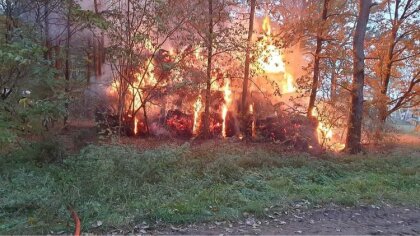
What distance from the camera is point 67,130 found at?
12219 millimetres

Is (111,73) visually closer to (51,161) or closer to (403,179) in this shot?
(51,161)

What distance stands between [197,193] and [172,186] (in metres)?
0.65

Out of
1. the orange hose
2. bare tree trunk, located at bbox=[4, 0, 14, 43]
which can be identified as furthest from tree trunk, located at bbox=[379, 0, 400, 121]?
bare tree trunk, located at bbox=[4, 0, 14, 43]

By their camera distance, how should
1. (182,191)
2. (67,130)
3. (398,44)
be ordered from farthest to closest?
(398,44) → (67,130) → (182,191)

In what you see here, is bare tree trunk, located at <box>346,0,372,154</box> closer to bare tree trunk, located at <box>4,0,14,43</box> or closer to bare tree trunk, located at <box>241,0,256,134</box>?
bare tree trunk, located at <box>241,0,256,134</box>

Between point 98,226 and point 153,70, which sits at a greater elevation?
point 153,70

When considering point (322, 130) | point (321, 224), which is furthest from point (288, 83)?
point (321, 224)

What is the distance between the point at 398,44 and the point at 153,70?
38.8 feet

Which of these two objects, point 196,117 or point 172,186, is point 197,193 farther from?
point 196,117

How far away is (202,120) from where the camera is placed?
52.6 ft

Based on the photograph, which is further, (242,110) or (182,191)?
(242,110)

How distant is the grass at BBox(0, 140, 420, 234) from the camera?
6.42 meters

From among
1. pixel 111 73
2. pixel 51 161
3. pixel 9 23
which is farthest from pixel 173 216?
pixel 111 73

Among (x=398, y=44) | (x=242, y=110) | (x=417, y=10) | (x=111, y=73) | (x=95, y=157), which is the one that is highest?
(x=417, y=10)
